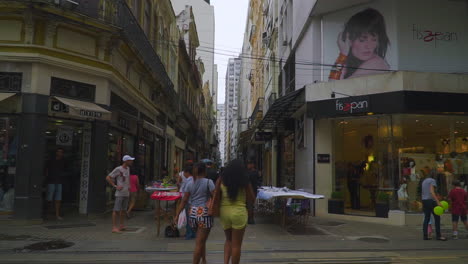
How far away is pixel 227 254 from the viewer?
5727mm

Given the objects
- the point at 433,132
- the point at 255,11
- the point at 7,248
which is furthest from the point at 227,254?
the point at 255,11

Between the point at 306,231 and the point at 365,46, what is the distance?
745 cm

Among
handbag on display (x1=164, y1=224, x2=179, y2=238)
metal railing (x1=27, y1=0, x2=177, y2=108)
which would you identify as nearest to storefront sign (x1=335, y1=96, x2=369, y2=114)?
handbag on display (x1=164, y1=224, x2=179, y2=238)

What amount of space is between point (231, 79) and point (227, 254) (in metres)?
188

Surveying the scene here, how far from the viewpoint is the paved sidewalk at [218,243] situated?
25.0 ft

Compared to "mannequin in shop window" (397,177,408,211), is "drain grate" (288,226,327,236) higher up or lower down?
lower down

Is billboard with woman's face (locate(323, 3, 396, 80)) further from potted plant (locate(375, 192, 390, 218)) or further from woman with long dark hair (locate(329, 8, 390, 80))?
potted plant (locate(375, 192, 390, 218))

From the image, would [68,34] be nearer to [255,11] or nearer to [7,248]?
[7,248]

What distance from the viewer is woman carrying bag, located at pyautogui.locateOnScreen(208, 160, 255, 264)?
5461 mm

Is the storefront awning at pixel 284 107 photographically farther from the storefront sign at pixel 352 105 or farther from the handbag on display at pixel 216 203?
the handbag on display at pixel 216 203

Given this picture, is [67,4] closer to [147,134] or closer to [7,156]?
[7,156]

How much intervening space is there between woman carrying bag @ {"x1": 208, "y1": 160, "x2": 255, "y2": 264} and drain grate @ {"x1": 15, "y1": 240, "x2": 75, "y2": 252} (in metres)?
4.34

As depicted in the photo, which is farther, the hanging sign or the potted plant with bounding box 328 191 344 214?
the potted plant with bounding box 328 191 344 214

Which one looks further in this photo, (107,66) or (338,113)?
(338,113)
